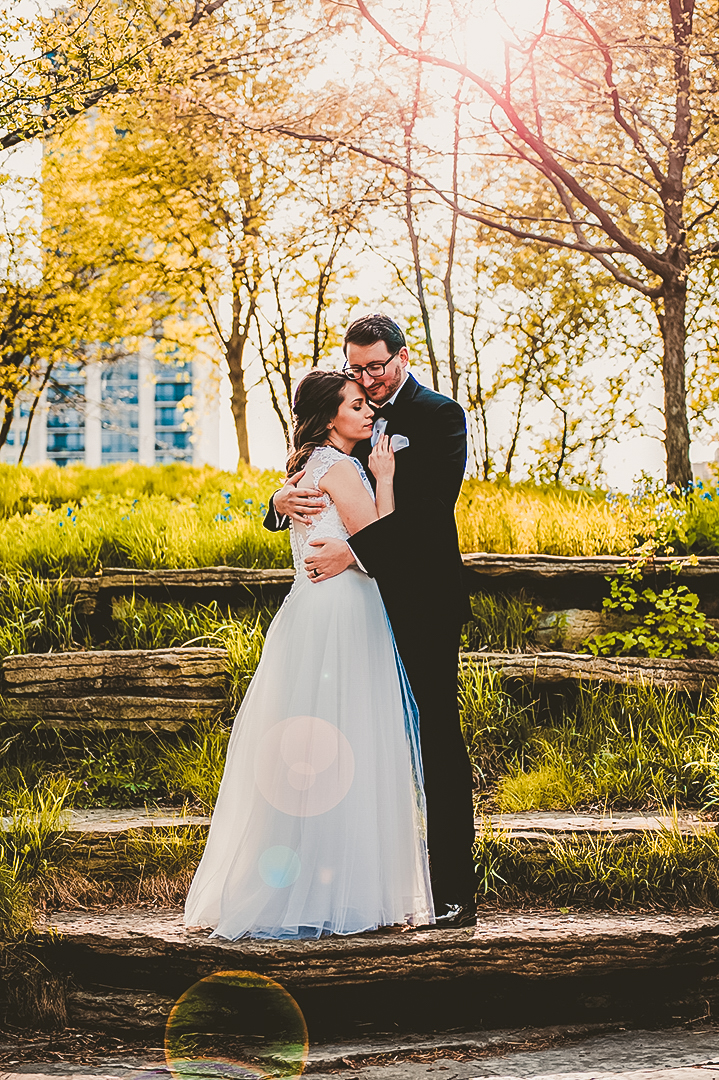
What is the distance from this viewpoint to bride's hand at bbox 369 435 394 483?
3.82 m

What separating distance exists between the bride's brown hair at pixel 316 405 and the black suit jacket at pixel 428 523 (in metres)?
0.36

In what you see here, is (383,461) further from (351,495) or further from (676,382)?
(676,382)

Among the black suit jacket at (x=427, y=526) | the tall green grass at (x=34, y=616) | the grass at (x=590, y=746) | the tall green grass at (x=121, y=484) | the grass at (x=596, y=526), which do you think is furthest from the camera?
the tall green grass at (x=121, y=484)

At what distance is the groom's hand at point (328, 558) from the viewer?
12.6 feet

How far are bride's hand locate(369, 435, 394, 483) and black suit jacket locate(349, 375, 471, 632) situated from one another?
0.14 m

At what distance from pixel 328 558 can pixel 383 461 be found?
0.48m

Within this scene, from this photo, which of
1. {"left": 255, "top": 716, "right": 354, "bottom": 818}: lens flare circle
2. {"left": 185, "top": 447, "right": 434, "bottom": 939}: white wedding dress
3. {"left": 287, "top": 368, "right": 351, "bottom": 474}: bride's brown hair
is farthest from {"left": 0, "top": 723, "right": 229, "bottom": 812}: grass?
{"left": 287, "top": 368, "right": 351, "bottom": 474}: bride's brown hair

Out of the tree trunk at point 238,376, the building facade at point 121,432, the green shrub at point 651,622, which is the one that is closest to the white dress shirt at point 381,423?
the green shrub at point 651,622

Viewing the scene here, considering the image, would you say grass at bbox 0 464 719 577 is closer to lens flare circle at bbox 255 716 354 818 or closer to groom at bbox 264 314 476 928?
groom at bbox 264 314 476 928

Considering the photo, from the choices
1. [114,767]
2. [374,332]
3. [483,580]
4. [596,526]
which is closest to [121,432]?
[596,526]

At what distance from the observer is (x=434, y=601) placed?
12.9 feet

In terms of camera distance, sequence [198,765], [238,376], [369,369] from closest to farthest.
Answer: [369,369], [198,765], [238,376]

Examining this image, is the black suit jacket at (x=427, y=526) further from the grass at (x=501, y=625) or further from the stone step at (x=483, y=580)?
the stone step at (x=483, y=580)

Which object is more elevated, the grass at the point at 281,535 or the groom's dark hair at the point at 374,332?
the groom's dark hair at the point at 374,332
